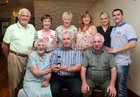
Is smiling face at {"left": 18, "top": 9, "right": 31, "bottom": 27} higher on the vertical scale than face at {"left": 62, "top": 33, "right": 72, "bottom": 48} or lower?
higher

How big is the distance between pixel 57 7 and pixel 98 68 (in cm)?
352

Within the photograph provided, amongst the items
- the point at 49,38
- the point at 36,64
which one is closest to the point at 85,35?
the point at 49,38

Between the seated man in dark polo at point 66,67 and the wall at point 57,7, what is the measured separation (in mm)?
3151

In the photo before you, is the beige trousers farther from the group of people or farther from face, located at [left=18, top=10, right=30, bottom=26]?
face, located at [left=18, top=10, right=30, bottom=26]

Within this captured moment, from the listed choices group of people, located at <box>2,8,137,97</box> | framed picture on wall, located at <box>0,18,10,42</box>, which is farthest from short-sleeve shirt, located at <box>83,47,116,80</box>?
framed picture on wall, located at <box>0,18,10,42</box>

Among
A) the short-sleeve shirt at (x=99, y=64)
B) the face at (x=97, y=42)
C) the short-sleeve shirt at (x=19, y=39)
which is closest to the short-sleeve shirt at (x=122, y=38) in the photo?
the short-sleeve shirt at (x=99, y=64)

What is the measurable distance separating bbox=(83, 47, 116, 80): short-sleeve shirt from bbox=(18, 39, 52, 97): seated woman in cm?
54

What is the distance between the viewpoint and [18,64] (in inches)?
139

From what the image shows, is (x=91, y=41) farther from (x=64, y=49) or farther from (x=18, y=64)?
(x=18, y=64)

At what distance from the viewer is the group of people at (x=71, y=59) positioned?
127 inches

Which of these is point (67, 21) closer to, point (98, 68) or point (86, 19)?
point (86, 19)

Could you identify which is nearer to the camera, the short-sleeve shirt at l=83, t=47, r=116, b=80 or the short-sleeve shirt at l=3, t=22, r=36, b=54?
the short-sleeve shirt at l=83, t=47, r=116, b=80

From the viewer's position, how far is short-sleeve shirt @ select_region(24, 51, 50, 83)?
3312 mm

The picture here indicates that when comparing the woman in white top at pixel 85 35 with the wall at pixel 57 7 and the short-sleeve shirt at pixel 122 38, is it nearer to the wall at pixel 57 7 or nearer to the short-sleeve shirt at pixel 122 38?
the short-sleeve shirt at pixel 122 38
